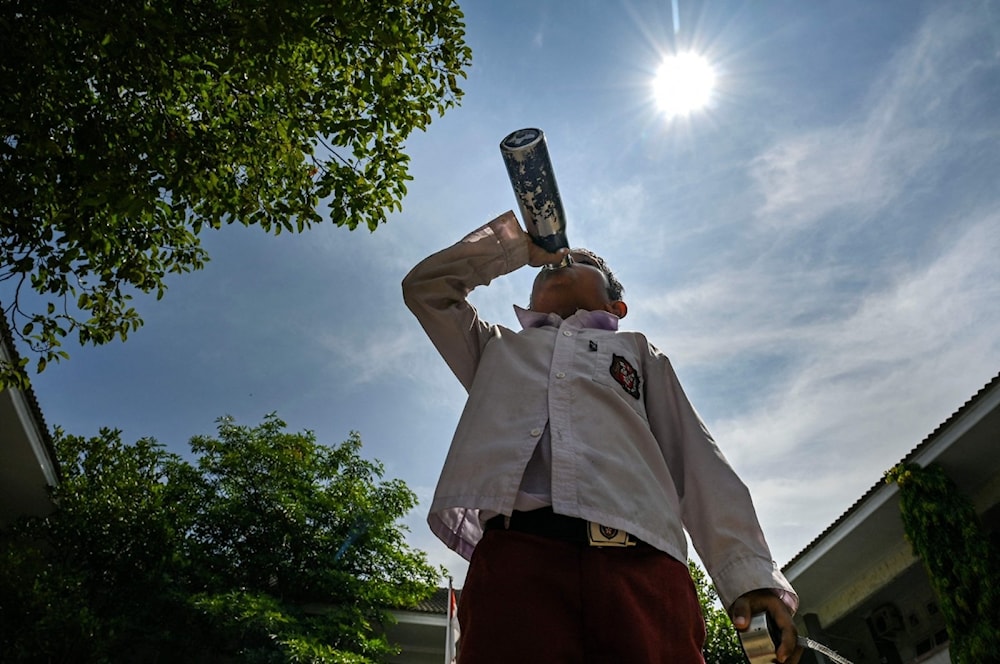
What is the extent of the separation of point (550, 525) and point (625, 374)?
60cm

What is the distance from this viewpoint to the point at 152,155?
12.6 ft

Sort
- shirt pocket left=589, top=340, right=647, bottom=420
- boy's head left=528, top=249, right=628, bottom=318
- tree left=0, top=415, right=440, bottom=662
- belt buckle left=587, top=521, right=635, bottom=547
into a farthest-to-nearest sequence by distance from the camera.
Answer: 1. tree left=0, top=415, right=440, bottom=662
2. boy's head left=528, top=249, right=628, bottom=318
3. shirt pocket left=589, top=340, right=647, bottom=420
4. belt buckle left=587, top=521, right=635, bottom=547

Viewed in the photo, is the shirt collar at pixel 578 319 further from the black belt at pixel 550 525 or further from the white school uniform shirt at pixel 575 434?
the black belt at pixel 550 525

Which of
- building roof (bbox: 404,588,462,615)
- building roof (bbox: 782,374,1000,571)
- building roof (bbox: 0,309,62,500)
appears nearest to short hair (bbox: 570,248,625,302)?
building roof (bbox: 782,374,1000,571)

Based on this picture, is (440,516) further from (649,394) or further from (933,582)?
(933,582)

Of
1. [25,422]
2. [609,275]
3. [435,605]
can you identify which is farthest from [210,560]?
[609,275]

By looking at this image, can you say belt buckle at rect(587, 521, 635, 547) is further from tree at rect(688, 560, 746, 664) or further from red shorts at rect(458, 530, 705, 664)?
tree at rect(688, 560, 746, 664)

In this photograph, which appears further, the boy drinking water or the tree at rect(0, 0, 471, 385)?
the tree at rect(0, 0, 471, 385)

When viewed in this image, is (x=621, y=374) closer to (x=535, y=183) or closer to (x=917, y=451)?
(x=535, y=183)

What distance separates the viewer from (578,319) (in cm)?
212

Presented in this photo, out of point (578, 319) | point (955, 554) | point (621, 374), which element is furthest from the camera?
point (955, 554)

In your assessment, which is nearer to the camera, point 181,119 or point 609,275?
point 609,275

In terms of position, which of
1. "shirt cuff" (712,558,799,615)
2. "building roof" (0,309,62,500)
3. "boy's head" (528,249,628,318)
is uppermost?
"building roof" (0,309,62,500)

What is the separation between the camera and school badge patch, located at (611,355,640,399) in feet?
6.04
